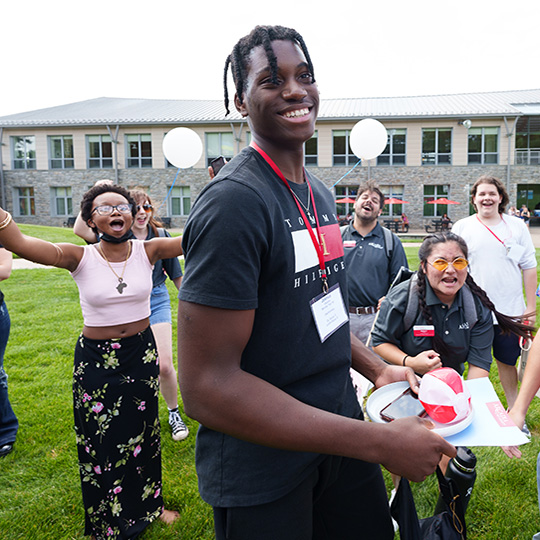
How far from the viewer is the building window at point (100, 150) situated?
29.5 metres

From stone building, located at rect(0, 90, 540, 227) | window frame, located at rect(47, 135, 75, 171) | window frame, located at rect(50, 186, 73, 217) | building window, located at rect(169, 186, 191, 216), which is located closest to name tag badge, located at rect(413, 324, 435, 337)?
stone building, located at rect(0, 90, 540, 227)

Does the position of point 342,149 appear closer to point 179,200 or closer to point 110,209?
point 179,200

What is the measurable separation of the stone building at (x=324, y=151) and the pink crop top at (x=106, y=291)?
25342 millimetres

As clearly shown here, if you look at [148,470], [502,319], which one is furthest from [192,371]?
[502,319]

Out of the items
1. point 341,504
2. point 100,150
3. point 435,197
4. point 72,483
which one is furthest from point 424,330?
point 100,150

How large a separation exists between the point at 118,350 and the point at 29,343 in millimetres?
4383

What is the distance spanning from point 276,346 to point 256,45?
0.90m

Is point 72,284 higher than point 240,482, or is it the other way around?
point 240,482

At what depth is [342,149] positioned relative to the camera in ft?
91.3

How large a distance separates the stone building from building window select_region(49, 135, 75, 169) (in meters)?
0.07

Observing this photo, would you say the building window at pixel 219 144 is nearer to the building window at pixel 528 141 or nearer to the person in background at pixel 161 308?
the building window at pixel 528 141

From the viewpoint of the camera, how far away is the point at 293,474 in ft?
4.27

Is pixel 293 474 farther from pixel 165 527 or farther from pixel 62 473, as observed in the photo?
pixel 62 473

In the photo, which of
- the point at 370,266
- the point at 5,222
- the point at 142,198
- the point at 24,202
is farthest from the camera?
the point at 24,202
